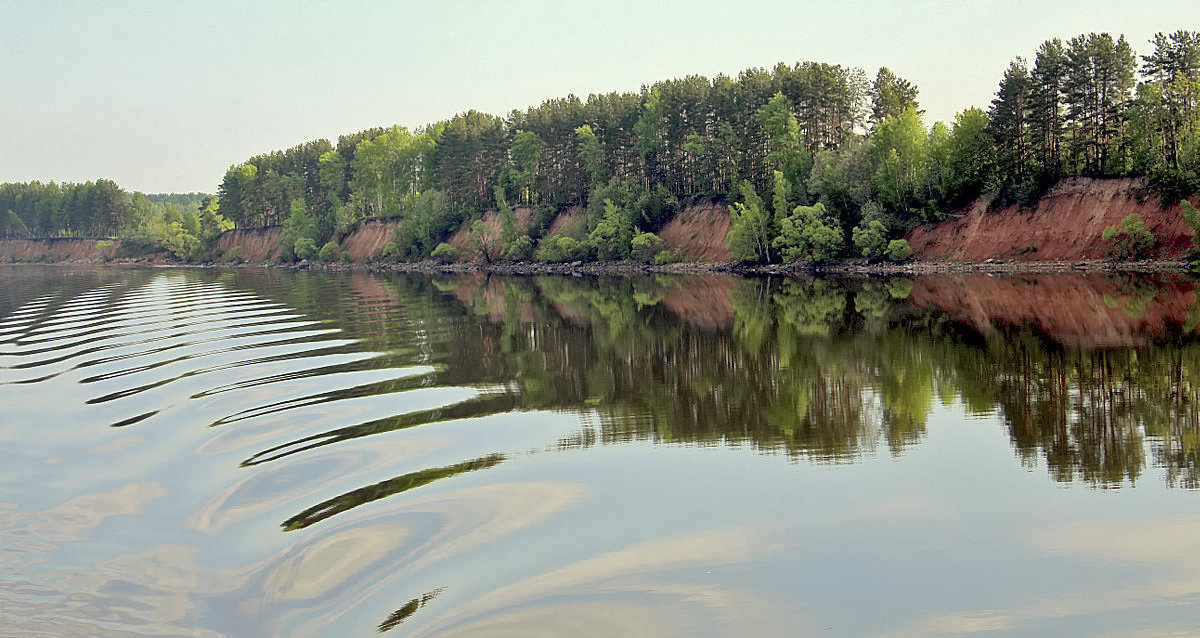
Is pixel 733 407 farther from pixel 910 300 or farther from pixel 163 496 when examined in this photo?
pixel 910 300

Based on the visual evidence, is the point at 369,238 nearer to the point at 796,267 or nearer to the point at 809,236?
the point at 796,267

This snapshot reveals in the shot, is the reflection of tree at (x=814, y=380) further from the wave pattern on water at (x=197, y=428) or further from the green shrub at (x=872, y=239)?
the green shrub at (x=872, y=239)

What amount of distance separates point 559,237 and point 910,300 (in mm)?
68893

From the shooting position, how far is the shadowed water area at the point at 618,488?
9.73 m

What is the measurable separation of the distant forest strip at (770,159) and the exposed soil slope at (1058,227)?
5.22 feet

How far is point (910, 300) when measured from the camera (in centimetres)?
4647

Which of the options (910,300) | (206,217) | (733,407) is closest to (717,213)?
(910,300)

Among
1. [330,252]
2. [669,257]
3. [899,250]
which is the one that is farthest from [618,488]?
[330,252]

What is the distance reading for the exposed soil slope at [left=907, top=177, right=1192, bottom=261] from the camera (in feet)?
224

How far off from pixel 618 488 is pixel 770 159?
87.5 m

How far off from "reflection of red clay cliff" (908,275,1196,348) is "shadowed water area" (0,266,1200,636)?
0.55m

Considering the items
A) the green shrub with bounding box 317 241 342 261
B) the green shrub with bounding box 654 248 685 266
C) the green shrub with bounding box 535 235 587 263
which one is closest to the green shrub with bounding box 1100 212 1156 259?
the green shrub with bounding box 654 248 685 266

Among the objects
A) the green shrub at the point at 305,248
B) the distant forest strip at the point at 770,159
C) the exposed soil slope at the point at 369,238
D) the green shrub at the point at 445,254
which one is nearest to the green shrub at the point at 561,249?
the distant forest strip at the point at 770,159

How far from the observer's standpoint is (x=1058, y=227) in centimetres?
7394
